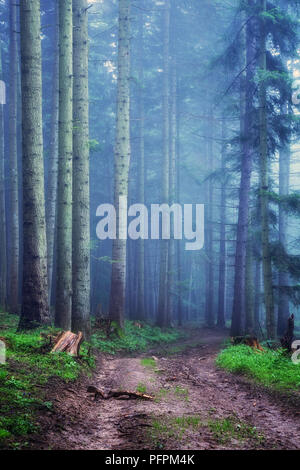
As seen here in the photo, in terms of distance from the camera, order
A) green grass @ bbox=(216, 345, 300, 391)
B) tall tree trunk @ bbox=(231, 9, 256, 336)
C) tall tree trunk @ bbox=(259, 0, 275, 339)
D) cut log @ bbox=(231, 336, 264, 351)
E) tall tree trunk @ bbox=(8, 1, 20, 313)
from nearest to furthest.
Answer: green grass @ bbox=(216, 345, 300, 391)
cut log @ bbox=(231, 336, 264, 351)
tall tree trunk @ bbox=(259, 0, 275, 339)
tall tree trunk @ bbox=(8, 1, 20, 313)
tall tree trunk @ bbox=(231, 9, 256, 336)

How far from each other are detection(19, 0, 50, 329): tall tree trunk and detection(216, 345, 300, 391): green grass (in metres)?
4.98

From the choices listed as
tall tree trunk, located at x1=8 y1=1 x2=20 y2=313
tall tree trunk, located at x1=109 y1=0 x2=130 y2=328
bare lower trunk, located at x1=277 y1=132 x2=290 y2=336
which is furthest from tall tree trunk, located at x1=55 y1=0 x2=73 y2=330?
Result: bare lower trunk, located at x1=277 y1=132 x2=290 y2=336

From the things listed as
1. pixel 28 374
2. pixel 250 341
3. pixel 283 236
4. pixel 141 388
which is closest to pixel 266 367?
pixel 141 388

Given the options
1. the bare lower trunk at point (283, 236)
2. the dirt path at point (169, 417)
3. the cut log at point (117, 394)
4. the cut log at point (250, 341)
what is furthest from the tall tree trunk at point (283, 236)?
the cut log at point (117, 394)

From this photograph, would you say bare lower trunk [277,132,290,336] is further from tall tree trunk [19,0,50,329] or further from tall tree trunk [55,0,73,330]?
tall tree trunk [19,0,50,329]

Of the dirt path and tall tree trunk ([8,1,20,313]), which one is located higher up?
tall tree trunk ([8,1,20,313])

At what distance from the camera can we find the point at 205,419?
5691mm

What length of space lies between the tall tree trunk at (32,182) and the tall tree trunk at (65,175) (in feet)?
3.15

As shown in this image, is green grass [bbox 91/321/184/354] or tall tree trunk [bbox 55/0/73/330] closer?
tall tree trunk [bbox 55/0/73/330]

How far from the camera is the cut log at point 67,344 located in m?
8.55

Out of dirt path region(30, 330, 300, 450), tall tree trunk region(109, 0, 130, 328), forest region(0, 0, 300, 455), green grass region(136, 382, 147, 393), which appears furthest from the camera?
tall tree trunk region(109, 0, 130, 328)

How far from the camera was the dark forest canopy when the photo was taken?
401 inches

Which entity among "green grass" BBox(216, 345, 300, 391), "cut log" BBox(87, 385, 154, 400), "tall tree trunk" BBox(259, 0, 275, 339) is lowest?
"green grass" BBox(216, 345, 300, 391)

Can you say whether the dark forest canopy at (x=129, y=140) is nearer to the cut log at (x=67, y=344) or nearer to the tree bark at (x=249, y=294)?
the tree bark at (x=249, y=294)
